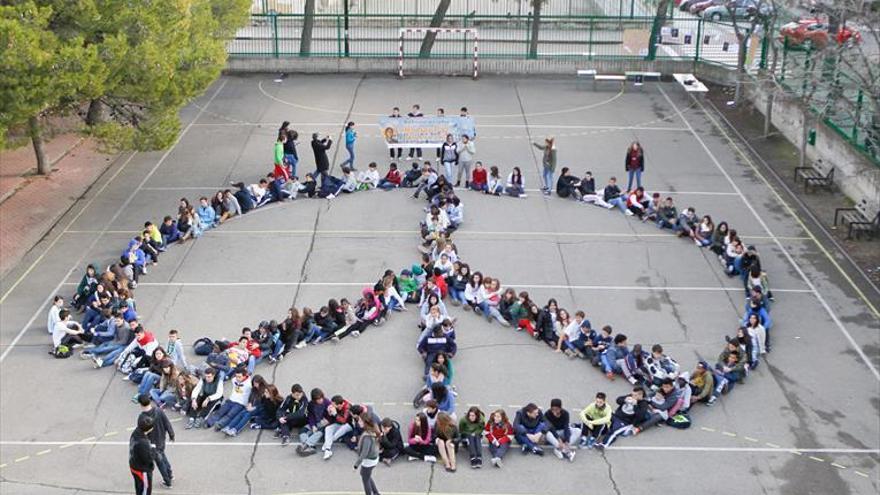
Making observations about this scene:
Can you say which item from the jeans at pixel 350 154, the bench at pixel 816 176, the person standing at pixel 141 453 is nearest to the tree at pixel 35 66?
the jeans at pixel 350 154

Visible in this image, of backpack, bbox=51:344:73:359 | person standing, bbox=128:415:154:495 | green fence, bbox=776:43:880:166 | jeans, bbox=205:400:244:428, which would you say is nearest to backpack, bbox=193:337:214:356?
backpack, bbox=51:344:73:359

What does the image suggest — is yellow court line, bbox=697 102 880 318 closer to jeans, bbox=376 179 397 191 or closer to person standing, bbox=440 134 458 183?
person standing, bbox=440 134 458 183

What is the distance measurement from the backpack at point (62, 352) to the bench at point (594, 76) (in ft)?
79.9

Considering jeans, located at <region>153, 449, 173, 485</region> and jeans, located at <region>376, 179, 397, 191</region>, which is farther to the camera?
jeans, located at <region>376, 179, 397, 191</region>

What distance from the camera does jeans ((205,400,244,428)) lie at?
19109 mm

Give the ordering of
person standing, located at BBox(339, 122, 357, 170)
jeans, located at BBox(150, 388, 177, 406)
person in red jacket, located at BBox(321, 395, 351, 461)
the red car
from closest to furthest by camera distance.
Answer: person in red jacket, located at BBox(321, 395, 351, 461), jeans, located at BBox(150, 388, 177, 406), person standing, located at BBox(339, 122, 357, 170), the red car

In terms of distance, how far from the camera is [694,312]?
23.6 metres

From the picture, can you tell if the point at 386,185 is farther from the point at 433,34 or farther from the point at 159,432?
the point at 159,432

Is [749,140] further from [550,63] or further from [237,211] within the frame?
[237,211]

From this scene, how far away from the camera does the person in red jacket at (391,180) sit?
30.2 meters

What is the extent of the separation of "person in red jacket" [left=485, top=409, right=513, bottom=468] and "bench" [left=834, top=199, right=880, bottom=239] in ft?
43.1

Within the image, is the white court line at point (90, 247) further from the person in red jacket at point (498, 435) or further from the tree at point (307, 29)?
the person in red jacket at point (498, 435)

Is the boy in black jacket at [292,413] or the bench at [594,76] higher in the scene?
the bench at [594,76]

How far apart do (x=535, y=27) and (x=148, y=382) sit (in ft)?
85.0
